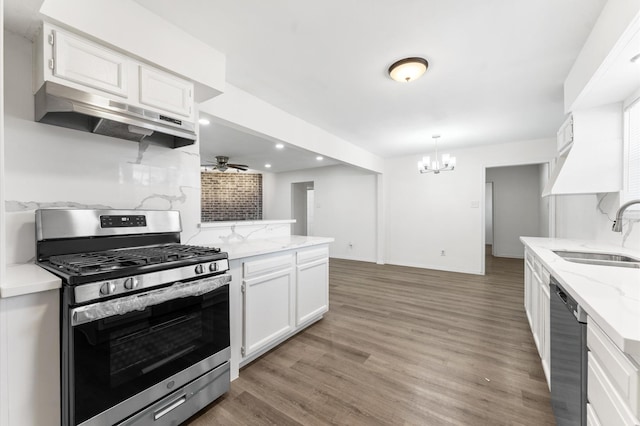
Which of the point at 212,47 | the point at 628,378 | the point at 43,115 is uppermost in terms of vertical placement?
the point at 212,47

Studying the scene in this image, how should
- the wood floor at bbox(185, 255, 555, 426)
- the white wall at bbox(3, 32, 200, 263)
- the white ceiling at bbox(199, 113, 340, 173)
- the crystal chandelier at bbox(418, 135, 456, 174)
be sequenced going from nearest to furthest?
the white wall at bbox(3, 32, 200, 263)
the wood floor at bbox(185, 255, 555, 426)
the white ceiling at bbox(199, 113, 340, 173)
the crystal chandelier at bbox(418, 135, 456, 174)

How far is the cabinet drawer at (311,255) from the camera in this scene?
2.62m

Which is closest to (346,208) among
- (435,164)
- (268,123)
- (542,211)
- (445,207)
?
(445,207)

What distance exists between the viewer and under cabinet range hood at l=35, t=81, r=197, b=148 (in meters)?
1.34

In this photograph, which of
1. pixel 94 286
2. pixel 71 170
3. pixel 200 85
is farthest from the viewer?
pixel 200 85

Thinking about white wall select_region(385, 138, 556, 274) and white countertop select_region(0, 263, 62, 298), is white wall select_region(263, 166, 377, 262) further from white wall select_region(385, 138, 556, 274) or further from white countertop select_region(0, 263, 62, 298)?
white countertop select_region(0, 263, 62, 298)

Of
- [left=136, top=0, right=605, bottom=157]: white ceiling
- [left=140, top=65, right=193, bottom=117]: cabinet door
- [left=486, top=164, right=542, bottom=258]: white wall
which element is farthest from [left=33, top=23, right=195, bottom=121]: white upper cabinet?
[left=486, top=164, right=542, bottom=258]: white wall

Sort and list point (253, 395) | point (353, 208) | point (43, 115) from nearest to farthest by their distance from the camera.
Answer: point (43, 115), point (253, 395), point (353, 208)

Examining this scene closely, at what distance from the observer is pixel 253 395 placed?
1.79m

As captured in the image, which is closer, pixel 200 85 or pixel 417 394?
pixel 417 394

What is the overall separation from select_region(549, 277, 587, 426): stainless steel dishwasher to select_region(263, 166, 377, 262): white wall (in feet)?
16.5

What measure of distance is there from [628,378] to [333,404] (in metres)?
1.48

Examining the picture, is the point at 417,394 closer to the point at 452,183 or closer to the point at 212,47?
the point at 212,47

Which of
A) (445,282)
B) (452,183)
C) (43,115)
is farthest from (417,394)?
(452,183)
